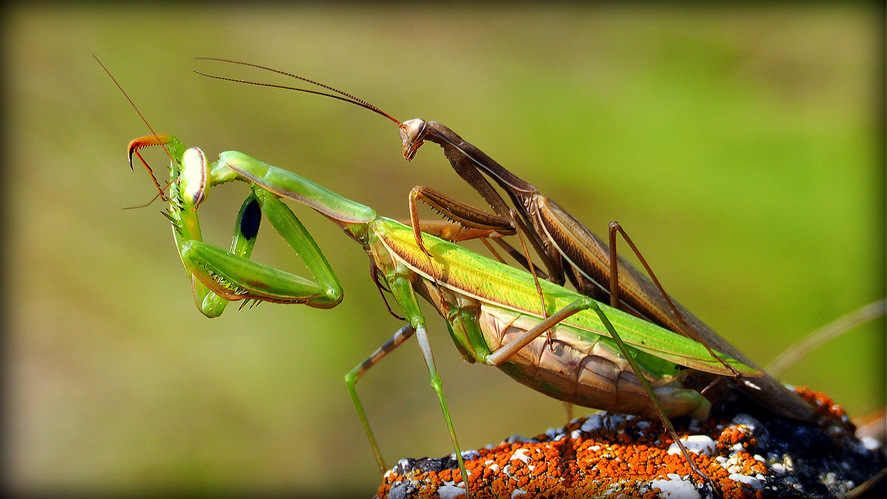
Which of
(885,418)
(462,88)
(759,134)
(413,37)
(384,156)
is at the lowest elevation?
(885,418)

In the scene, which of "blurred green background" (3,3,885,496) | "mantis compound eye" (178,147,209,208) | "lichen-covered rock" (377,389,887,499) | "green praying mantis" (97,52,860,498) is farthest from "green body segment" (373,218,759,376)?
"blurred green background" (3,3,885,496)

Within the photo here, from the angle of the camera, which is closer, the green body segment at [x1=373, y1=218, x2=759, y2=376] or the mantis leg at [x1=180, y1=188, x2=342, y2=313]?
the mantis leg at [x1=180, y1=188, x2=342, y2=313]

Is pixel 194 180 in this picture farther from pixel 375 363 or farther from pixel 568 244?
pixel 568 244

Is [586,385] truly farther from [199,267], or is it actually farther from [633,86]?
[633,86]

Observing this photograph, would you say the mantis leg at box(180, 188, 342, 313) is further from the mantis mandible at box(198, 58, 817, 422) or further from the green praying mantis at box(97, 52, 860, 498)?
the mantis mandible at box(198, 58, 817, 422)

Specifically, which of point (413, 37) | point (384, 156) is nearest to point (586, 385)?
point (384, 156)

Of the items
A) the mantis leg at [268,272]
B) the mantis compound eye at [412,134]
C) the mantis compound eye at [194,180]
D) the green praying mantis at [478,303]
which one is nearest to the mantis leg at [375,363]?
the green praying mantis at [478,303]

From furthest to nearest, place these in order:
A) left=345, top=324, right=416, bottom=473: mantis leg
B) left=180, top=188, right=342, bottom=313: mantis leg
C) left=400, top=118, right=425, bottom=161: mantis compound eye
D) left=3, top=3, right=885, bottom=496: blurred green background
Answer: left=3, top=3, right=885, bottom=496: blurred green background < left=345, top=324, right=416, bottom=473: mantis leg < left=400, top=118, right=425, bottom=161: mantis compound eye < left=180, top=188, right=342, bottom=313: mantis leg

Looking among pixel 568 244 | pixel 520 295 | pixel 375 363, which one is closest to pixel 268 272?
pixel 375 363
